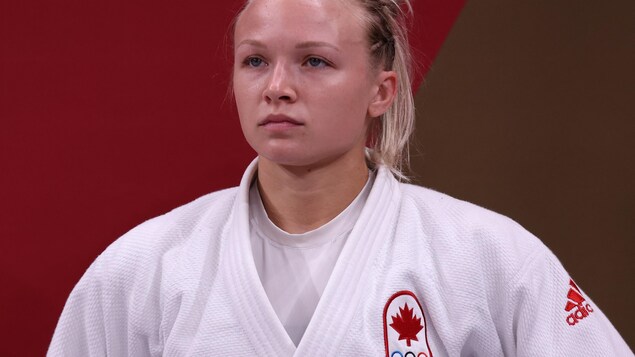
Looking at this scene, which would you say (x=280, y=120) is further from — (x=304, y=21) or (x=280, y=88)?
(x=304, y=21)

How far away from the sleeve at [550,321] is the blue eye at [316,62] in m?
0.46

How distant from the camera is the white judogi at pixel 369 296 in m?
1.46

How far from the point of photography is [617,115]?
77.7 inches

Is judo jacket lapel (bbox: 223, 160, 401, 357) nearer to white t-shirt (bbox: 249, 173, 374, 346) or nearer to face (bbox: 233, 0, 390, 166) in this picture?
white t-shirt (bbox: 249, 173, 374, 346)

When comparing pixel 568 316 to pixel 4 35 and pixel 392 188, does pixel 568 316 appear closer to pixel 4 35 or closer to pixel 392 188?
pixel 392 188

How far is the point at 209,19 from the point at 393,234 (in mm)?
651

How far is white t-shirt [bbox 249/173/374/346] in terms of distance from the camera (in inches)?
59.8

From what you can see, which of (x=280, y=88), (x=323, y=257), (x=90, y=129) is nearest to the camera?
(x=280, y=88)

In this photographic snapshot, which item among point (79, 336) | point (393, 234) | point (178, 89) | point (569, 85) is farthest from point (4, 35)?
point (569, 85)

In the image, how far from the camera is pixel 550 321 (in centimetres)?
149

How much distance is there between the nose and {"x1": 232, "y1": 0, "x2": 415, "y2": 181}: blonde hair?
0.18m

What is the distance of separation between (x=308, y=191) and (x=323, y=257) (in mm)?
113

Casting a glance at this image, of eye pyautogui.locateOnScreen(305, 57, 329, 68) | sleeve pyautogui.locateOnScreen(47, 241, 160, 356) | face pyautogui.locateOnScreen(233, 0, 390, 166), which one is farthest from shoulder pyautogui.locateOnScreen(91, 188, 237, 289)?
eye pyautogui.locateOnScreen(305, 57, 329, 68)

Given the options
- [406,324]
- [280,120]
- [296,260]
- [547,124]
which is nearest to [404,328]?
[406,324]
